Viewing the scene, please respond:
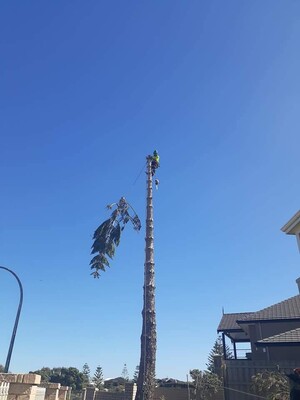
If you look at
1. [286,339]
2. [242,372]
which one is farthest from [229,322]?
[286,339]

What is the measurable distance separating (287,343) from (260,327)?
355 centimetres

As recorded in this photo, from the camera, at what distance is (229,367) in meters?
15.6

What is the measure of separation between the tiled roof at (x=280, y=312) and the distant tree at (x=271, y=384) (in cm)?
439

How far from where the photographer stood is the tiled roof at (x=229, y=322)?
2153 cm

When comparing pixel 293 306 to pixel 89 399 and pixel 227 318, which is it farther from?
pixel 89 399

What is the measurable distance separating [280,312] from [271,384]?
20.7 feet

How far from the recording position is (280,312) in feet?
62.1

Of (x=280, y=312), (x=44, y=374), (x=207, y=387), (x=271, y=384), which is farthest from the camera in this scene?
(x=44, y=374)

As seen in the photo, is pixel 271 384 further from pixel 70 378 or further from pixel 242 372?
pixel 70 378

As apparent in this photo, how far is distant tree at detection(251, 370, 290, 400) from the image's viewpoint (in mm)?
12702

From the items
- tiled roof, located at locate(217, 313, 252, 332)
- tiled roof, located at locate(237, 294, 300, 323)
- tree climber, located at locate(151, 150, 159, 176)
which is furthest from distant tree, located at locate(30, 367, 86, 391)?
tree climber, located at locate(151, 150, 159, 176)

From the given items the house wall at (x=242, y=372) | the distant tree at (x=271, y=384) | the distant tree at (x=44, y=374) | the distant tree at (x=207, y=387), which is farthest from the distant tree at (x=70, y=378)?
the distant tree at (x=271, y=384)

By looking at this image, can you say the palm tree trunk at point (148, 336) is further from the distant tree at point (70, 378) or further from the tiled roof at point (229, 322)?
the distant tree at point (70, 378)

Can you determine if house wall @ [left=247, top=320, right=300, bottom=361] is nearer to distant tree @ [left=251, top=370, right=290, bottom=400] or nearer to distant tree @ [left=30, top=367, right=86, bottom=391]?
distant tree @ [left=251, top=370, right=290, bottom=400]
